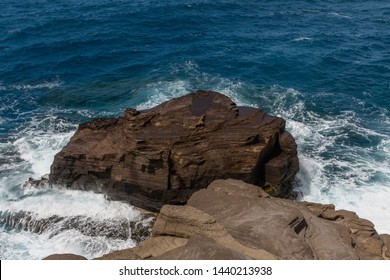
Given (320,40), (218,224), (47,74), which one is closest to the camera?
(218,224)

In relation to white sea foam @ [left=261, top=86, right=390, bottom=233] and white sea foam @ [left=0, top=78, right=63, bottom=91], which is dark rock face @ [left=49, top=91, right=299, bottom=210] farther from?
white sea foam @ [left=0, top=78, right=63, bottom=91]

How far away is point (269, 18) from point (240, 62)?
18.0m

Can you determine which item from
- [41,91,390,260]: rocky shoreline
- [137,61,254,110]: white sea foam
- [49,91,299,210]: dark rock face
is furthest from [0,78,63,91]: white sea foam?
[49,91,299,210]: dark rock face

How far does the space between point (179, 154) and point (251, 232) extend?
10467 mm

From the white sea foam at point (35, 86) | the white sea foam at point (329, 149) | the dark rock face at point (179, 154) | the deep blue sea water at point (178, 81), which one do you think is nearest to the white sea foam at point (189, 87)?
the white sea foam at point (329, 149)

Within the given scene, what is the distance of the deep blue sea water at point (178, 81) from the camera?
1270 inches

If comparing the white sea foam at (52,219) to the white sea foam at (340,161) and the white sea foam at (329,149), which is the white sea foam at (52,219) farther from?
the white sea foam at (340,161)

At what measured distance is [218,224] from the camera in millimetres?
20594

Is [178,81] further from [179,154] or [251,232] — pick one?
[251,232]

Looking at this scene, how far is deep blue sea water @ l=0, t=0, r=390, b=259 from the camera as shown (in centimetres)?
3225

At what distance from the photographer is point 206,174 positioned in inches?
1175

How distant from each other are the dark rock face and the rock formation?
4768mm

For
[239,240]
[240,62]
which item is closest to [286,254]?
[239,240]

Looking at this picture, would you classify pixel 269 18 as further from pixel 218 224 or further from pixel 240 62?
pixel 218 224
